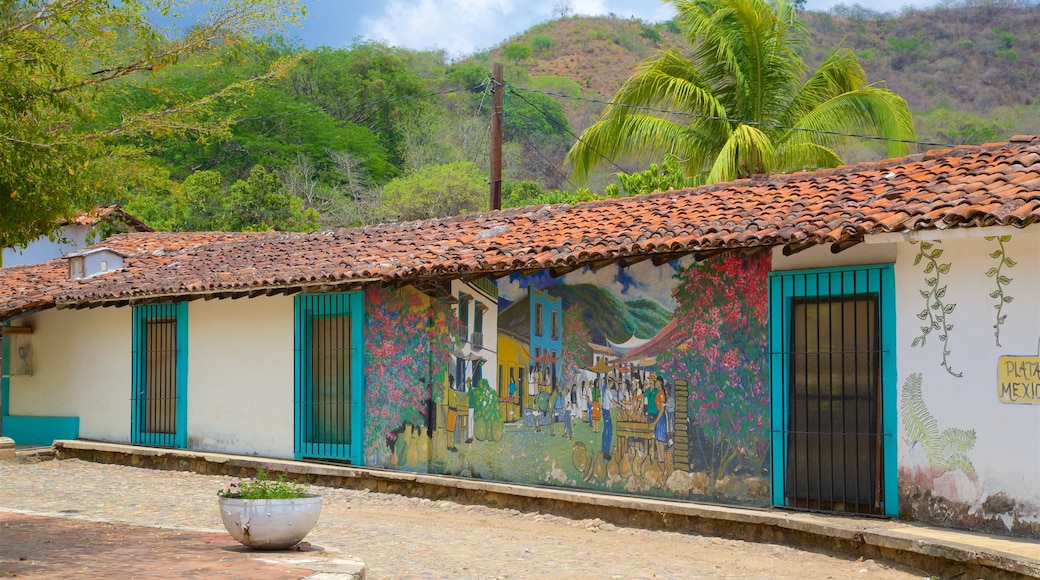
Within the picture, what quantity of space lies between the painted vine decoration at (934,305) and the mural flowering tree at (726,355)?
154 centimetres

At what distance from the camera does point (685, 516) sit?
10.6 m

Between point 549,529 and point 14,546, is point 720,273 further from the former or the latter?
point 14,546

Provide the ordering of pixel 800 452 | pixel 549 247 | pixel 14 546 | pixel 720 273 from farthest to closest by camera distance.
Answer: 1. pixel 549 247
2. pixel 720 273
3. pixel 800 452
4. pixel 14 546

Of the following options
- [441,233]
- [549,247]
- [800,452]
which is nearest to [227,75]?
[441,233]

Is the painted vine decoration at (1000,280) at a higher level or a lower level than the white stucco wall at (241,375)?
higher

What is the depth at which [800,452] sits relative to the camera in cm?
1035

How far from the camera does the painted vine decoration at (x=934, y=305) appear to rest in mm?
9359

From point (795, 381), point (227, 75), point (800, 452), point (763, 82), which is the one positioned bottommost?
point (800, 452)

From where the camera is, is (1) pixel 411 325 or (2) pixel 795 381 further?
(1) pixel 411 325

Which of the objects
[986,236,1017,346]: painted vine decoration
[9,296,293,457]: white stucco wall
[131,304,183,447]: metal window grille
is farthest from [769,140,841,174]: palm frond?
[986,236,1017,346]: painted vine decoration

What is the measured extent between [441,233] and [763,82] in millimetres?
8890

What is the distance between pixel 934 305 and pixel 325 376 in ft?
26.3

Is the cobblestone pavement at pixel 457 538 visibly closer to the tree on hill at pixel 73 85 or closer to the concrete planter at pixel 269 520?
the concrete planter at pixel 269 520

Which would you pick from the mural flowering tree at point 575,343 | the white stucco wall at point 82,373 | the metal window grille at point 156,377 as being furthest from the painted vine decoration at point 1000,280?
the white stucco wall at point 82,373
